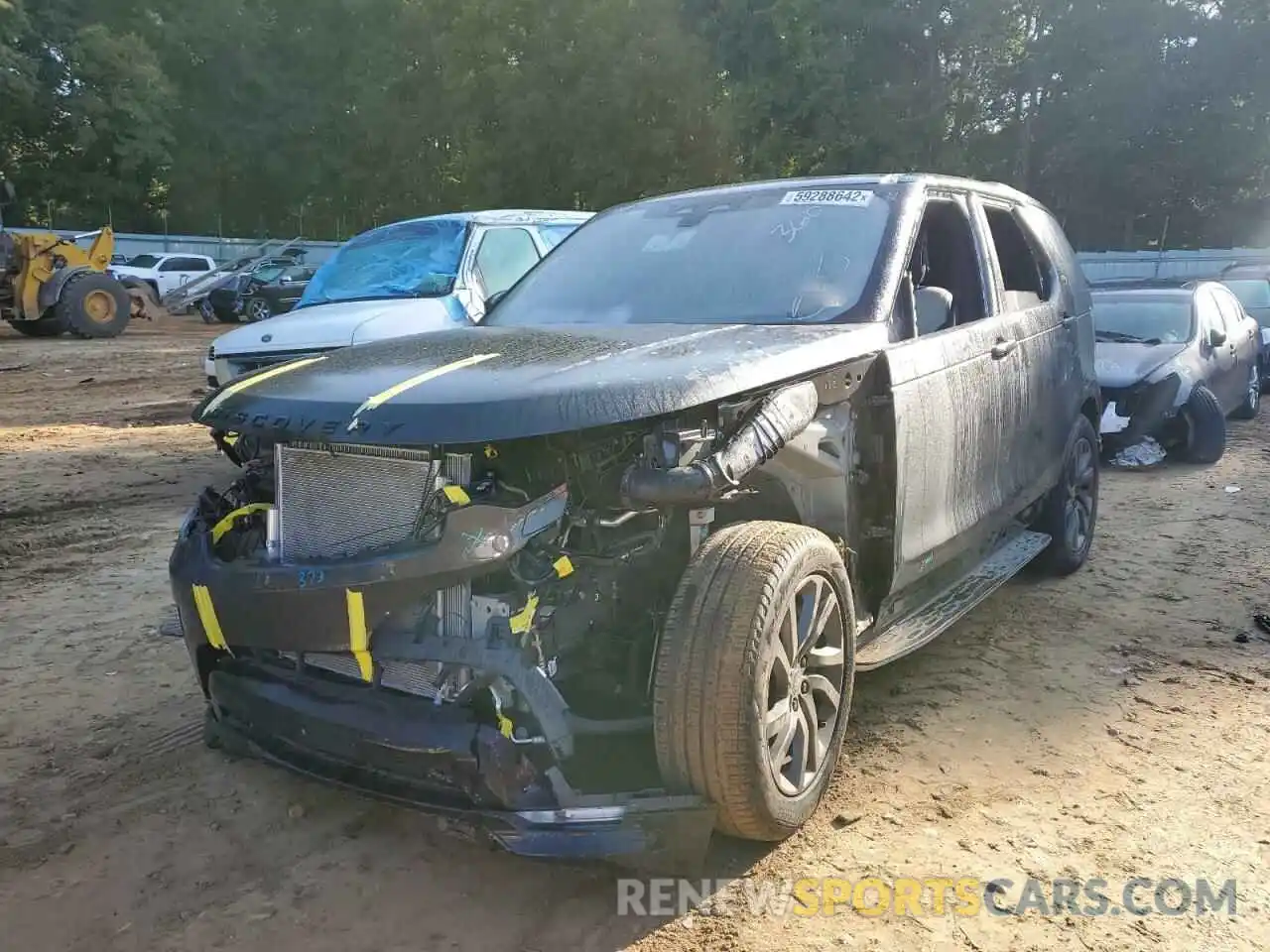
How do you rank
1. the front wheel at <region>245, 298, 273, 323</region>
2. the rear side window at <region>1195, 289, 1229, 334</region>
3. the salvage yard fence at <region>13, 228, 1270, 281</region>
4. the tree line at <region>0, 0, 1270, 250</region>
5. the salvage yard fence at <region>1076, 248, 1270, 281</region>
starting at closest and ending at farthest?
the rear side window at <region>1195, 289, 1229, 334</region> → the front wheel at <region>245, 298, 273, 323</region> → the salvage yard fence at <region>13, 228, 1270, 281</region> → the salvage yard fence at <region>1076, 248, 1270, 281</region> → the tree line at <region>0, 0, 1270, 250</region>

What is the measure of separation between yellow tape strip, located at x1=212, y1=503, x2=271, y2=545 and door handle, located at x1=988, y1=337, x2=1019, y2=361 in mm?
2777

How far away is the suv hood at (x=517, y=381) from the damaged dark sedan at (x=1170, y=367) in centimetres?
590

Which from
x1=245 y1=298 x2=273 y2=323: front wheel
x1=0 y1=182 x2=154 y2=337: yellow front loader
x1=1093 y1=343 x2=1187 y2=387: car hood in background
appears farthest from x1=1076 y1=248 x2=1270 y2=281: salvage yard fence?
x1=0 y1=182 x2=154 y2=337: yellow front loader

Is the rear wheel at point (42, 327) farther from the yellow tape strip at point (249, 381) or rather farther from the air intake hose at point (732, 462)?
the air intake hose at point (732, 462)

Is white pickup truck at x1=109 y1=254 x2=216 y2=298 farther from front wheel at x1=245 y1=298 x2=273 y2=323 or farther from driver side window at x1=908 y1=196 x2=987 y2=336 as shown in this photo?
driver side window at x1=908 y1=196 x2=987 y2=336

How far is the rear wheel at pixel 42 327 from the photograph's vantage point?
19.5m

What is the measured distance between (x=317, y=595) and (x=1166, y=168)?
3708 centimetres

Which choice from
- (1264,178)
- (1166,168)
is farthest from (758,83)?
(1264,178)

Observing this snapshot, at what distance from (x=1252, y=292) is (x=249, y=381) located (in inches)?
558

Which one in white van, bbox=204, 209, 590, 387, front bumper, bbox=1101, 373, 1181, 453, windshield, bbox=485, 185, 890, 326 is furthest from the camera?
front bumper, bbox=1101, 373, 1181, 453

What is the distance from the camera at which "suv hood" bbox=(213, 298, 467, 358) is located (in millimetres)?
6977

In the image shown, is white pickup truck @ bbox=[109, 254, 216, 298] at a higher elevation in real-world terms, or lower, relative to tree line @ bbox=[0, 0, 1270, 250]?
lower

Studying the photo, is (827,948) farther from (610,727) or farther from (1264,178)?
(1264,178)

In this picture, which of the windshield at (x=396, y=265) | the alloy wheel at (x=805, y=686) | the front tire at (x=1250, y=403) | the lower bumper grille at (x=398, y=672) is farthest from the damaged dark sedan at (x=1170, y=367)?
the lower bumper grille at (x=398, y=672)
